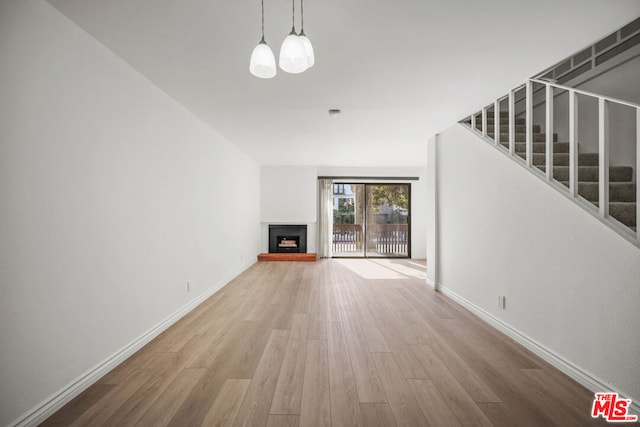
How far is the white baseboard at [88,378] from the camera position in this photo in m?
1.69

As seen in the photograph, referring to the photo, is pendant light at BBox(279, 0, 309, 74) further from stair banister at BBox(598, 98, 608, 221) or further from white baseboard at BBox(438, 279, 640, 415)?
white baseboard at BBox(438, 279, 640, 415)

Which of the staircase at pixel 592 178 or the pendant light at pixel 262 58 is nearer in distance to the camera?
the pendant light at pixel 262 58

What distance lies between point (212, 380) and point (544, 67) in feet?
11.4

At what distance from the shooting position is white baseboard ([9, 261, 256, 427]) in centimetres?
169

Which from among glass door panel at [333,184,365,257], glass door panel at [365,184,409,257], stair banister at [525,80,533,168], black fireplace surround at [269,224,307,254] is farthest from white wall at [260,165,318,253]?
stair banister at [525,80,533,168]

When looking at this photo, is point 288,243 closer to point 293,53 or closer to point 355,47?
point 355,47

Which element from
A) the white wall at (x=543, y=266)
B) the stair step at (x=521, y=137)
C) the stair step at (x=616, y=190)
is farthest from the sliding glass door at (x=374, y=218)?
the stair step at (x=616, y=190)

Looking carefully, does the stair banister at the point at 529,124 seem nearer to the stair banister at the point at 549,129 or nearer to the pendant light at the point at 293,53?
the stair banister at the point at 549,129

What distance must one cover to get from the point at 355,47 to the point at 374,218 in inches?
248

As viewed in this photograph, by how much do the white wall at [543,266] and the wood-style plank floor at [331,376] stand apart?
0.82 ft

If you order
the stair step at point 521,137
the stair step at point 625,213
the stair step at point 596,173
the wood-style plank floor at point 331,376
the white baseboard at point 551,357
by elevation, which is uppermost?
the stair step at point 521,137

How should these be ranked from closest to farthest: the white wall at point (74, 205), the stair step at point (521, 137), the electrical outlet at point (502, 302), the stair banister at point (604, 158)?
the white wall at point (74, 205) → the stair banister at point (604, 158) → the electrical outlet at point (502, 302) → the stair step at point (521, 137)

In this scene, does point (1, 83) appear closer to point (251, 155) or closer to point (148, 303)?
point (148, 303)

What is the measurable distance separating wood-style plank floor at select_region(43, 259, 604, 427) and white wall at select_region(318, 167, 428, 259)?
456 cm
